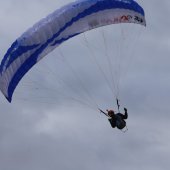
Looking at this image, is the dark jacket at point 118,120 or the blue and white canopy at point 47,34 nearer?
the blue and white canopy at point 47,34

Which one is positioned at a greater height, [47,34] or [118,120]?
[47,34]

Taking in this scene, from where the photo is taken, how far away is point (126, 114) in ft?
270

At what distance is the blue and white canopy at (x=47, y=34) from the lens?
7981cm

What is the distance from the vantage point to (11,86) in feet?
265

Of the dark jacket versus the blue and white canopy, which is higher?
the blue and white canopy

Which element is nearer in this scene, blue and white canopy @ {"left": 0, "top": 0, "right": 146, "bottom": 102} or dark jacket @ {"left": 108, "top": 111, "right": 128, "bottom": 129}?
blue and white canopy @ {"left": 0, "top": 0, "right": 146, "bottom": 102}

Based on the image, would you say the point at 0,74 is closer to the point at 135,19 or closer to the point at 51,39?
the point at 51,39

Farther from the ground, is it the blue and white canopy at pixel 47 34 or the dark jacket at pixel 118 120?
the blue and white canopy at pixel 47 34

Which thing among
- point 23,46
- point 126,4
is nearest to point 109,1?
point 126,4

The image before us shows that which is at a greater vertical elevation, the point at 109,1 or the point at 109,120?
the point at 109,1

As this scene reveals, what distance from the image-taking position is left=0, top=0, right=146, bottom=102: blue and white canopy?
79.8m

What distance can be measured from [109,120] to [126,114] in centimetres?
118

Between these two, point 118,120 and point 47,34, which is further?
point 118,120

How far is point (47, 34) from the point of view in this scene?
262ft
